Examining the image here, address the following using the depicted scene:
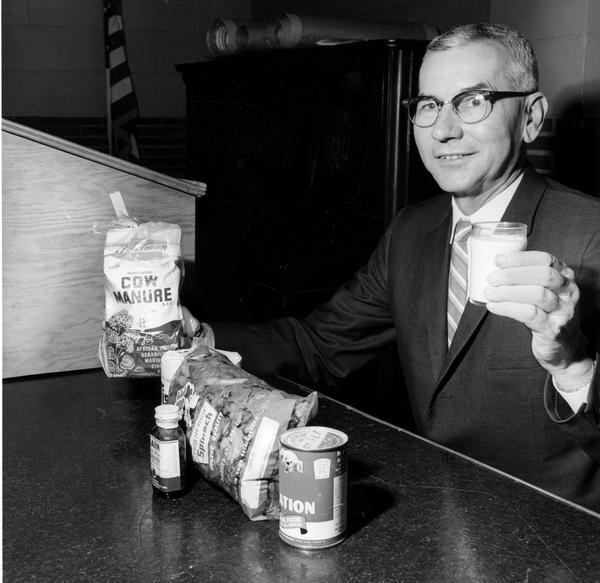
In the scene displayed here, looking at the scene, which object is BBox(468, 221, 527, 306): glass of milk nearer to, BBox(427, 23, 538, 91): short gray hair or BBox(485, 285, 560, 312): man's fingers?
BBox(485, 285, 560, 312): man's fingers

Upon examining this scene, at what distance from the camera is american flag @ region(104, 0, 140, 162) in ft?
15.4

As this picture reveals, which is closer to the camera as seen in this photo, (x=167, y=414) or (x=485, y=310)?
(x=167, y=414)

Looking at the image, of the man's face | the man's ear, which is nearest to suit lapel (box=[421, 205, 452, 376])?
the man's face

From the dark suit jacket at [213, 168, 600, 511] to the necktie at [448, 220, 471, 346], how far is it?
0.02 m

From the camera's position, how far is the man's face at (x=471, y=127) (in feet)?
5.47

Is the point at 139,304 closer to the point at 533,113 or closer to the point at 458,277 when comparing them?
the point at 458,277

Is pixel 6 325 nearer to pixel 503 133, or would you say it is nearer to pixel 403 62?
pixel 503 133

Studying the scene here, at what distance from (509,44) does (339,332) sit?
2.47 ft

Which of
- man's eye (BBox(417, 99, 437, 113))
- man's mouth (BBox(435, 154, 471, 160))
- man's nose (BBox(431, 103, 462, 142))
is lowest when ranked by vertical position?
man's mouth (BBox(435, 154, 471, 160))

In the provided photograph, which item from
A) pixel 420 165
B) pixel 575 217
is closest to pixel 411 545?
pixel 575 217

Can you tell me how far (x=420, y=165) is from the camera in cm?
291

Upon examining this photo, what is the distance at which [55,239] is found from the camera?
180cm

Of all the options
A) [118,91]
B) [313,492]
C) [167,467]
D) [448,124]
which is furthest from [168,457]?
[118,91]

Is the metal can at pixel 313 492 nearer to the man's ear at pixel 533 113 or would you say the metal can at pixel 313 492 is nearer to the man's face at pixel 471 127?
the man's face at pixel 471 127
